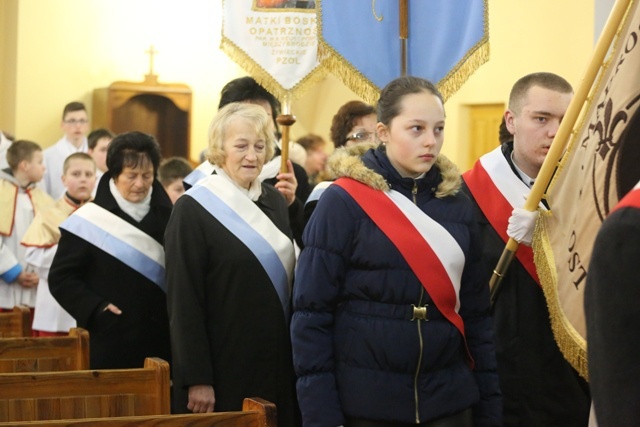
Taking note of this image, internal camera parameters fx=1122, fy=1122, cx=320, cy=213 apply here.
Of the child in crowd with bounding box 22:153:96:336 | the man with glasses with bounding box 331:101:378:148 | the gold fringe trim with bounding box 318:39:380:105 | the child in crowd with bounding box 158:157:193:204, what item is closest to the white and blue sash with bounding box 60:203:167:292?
the man with glasses with bounding box 331:101:378:148

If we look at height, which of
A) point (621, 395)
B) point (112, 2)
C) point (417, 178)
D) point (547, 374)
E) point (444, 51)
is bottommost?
point (547, 374)

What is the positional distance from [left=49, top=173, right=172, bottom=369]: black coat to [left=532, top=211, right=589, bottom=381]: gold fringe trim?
176 cm

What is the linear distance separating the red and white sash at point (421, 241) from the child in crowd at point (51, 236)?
3404 millimetres

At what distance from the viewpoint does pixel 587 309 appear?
4.88 feet

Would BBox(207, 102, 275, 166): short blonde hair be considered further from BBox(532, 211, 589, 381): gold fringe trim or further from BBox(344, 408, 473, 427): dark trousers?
BBox(344, 408, 473, 427): dark trousers

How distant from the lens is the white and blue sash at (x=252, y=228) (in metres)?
3.98

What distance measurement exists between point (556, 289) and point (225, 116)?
1423mm

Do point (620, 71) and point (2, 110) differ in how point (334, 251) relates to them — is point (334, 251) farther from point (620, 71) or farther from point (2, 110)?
point (2, 110)

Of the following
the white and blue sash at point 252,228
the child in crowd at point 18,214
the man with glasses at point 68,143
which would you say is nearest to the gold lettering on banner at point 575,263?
the white and blue sash at point 252,228

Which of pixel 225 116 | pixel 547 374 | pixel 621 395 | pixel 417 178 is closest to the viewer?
pixel 621 395

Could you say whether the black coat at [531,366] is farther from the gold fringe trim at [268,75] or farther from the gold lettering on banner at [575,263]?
the gold fringe trim at [268,75]

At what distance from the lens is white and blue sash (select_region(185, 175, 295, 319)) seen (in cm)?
398

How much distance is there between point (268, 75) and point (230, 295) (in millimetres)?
1290

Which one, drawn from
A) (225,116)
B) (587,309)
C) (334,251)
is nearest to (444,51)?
(225,116)
